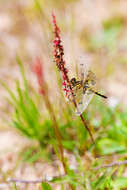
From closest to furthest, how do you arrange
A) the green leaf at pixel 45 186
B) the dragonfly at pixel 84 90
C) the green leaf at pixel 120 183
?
1. the dragonfly at pixel 84 90
2. the green leaf at pixel 45 186
3. the green leaf at pixel 120 183

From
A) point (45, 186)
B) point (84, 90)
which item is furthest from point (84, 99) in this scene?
point (45, 186)

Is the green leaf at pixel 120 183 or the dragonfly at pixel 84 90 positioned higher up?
the dragonfly at pixel 84 90

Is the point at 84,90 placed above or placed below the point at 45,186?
above

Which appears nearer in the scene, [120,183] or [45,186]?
[45,186]

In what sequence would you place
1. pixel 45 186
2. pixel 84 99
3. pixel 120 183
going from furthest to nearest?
pixel 120 183 → pixel 45 186 → pixel 84 99

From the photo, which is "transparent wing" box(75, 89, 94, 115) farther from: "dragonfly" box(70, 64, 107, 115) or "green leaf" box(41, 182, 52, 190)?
"green leaf" box(41, 182, 52, 190)

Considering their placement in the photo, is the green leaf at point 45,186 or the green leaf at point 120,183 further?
the green leaf at point 120,183

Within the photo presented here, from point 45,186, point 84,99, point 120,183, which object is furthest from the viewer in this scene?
point 120,183

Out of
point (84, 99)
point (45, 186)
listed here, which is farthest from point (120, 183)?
point (84, 99)

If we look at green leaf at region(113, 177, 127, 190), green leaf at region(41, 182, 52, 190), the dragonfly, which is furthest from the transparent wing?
green leaf at region(113, 177, 127, 190)

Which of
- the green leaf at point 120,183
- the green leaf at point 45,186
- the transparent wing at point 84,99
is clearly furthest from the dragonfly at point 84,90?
the green leaf at point 120,183

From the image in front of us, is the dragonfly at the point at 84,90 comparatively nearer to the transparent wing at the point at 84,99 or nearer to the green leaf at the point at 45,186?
the transparent wing at the point at 84,99

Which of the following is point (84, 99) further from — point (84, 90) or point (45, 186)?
point (45, 186)
